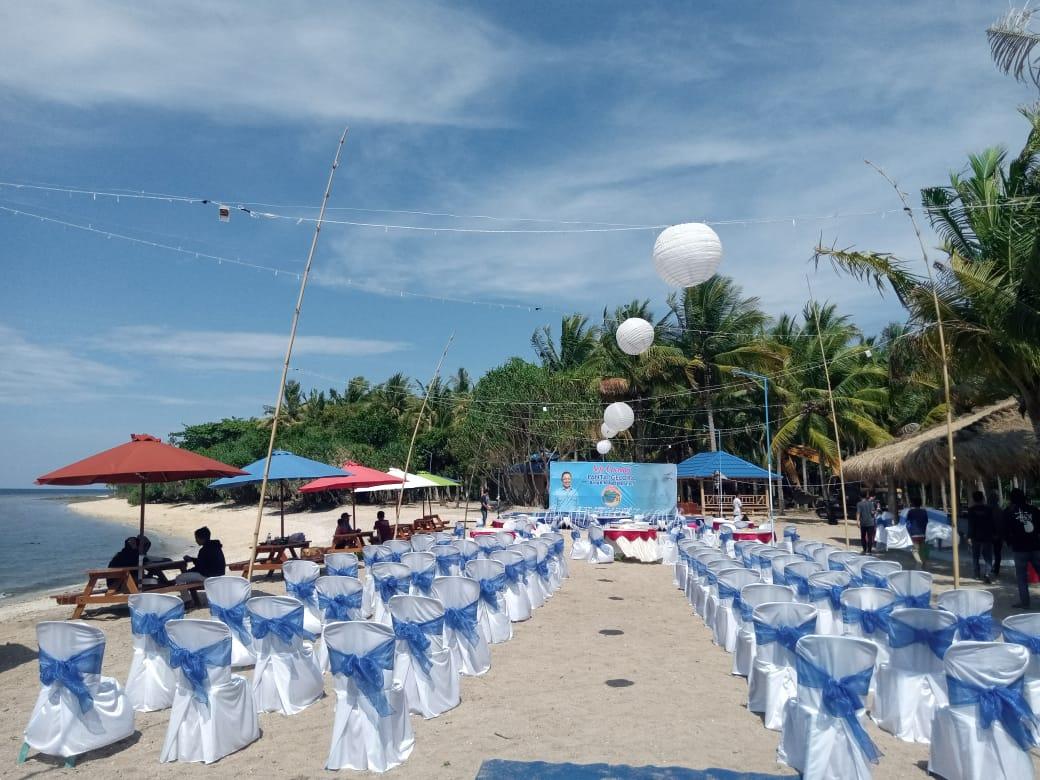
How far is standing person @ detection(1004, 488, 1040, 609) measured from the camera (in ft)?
32.3

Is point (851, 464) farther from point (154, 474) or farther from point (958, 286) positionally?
point (154, 474)

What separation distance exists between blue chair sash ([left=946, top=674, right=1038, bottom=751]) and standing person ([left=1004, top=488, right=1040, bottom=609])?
6459 mm

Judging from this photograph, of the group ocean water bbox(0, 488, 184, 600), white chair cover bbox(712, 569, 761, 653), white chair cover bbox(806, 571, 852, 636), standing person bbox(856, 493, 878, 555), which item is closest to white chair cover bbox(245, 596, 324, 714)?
white chair cover bbox(712, 569, 761, 653)

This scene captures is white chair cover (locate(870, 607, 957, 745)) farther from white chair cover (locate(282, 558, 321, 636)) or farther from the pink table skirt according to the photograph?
the pink table skirt

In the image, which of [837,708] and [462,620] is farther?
[462,620]

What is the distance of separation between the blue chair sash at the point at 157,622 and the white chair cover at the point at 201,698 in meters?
1.06

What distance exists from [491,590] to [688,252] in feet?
16.2

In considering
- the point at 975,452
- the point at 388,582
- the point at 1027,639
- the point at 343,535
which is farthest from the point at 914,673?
the point at 975,452

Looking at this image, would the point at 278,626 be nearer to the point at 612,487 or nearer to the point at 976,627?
the point at 976,627

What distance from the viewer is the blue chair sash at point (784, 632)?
5.50 m

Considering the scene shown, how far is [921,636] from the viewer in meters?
5.57

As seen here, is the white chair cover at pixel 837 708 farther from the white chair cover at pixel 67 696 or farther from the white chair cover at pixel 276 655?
the white chair cover at pixel 67 696

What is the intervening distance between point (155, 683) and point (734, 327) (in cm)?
2827

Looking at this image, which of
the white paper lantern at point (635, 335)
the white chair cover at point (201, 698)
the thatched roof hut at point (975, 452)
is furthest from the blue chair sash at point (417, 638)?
the thatched roof hut at point (975, 452)
